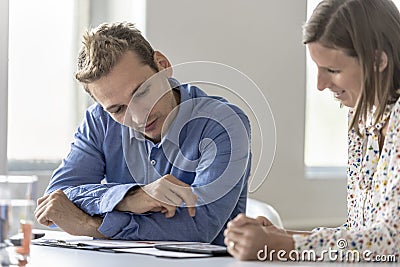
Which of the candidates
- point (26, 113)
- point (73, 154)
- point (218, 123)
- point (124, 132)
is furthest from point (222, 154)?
point (26, 113)

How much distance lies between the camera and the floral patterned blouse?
59.2 inches

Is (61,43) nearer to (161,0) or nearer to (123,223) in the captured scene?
(161,0)

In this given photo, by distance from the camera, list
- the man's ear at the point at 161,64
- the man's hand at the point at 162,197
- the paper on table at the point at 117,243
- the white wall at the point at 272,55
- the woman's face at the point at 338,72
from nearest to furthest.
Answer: the woman's face at the point at 338,72, the paper on table at the point at 117,243, the man's hand at the point at 162,197, the man's ear at the point at 161,64, the white wall at the point at 272,55

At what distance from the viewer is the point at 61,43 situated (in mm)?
3094

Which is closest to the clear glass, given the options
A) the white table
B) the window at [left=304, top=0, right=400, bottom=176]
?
the white table

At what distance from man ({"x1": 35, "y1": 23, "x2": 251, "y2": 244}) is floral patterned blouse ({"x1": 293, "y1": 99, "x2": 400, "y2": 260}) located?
1.20 ft

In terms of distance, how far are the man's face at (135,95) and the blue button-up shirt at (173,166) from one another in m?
0.05

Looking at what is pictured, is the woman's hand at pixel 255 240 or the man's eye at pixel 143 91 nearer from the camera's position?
the woman's hand at pixel 255 240

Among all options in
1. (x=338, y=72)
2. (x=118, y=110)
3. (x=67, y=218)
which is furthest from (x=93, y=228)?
(x=338, y=72)

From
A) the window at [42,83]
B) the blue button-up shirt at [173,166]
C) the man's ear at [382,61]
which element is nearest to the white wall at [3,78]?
the window at [42,83]

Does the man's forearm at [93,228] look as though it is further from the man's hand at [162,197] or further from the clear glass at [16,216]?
the clear glass at [16,216]

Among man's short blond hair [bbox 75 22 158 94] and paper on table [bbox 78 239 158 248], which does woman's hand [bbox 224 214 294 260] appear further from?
man's short blond hair [bbox 75 22 158 94]

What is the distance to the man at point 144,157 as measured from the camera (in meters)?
2.03

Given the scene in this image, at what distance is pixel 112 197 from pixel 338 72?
2.31 feet
